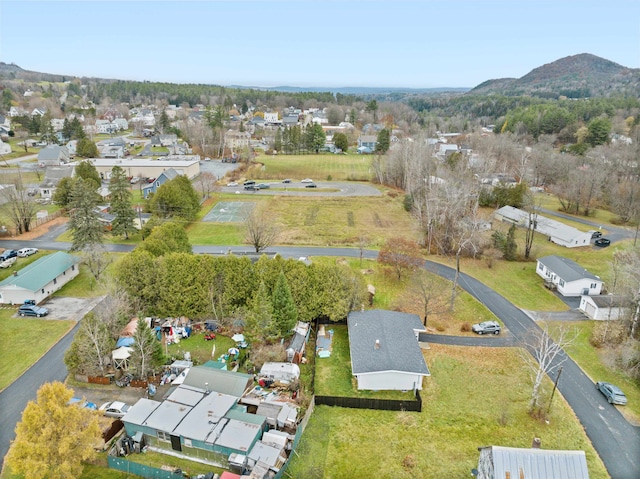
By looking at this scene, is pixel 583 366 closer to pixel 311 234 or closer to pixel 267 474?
pixel 267 474

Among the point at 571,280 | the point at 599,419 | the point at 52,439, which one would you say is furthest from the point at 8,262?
the point at 571,280

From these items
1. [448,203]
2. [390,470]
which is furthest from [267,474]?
[448,203]

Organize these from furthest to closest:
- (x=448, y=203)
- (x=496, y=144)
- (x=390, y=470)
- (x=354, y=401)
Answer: (x=496, y=144), (x=448, y=203), (x=354, y=401), (x=390, y=470)

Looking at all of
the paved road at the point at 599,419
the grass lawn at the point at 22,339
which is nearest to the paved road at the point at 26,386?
the grass lawn at the point at 22,339

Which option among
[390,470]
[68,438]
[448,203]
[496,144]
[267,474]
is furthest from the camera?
[496,144]

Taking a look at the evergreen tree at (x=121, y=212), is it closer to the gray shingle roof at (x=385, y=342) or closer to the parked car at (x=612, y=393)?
the gray shingle roof at (x=385, y=342)

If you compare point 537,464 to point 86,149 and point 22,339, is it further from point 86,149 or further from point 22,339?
point 86,149
